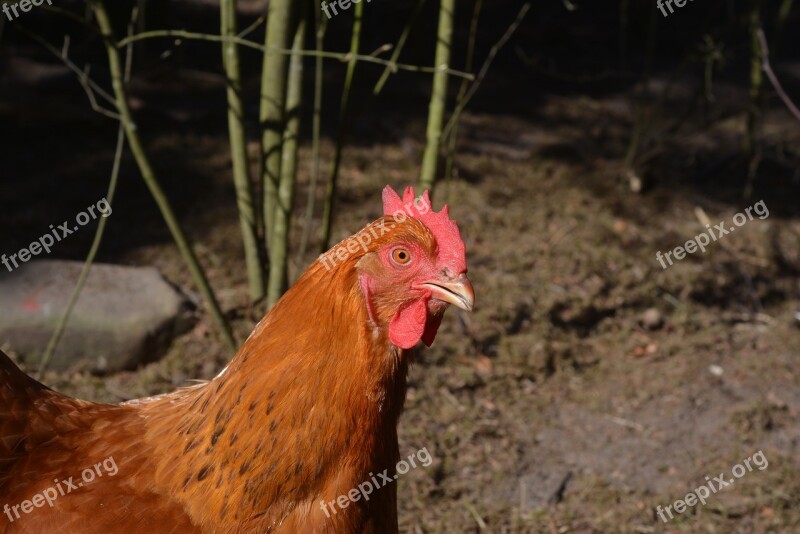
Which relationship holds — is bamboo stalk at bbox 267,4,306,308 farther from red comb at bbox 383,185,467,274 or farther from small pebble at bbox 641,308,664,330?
small pebble at bbox 641,308,664,330

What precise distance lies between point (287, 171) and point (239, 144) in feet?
0.77

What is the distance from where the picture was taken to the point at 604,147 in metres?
6.92

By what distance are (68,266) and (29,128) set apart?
2212 millimetres

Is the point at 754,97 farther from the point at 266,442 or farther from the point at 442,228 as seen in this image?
the point at 266,442

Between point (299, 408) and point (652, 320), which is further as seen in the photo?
point (652, 320)

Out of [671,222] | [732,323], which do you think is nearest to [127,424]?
[732,323]

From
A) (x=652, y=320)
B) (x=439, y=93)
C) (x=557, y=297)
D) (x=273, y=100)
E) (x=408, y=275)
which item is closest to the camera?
(x=408, y=275)

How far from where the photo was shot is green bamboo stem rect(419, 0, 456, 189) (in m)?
3.72

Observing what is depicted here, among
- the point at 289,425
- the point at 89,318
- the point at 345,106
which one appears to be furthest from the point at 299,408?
the point at 89,318

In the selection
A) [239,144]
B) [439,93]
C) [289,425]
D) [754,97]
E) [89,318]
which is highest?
[439,93]

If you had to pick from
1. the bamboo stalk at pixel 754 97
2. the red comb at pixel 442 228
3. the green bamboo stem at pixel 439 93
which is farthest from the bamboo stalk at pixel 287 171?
the bamboo stalk at pixel 754 97

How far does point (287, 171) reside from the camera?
3.69m

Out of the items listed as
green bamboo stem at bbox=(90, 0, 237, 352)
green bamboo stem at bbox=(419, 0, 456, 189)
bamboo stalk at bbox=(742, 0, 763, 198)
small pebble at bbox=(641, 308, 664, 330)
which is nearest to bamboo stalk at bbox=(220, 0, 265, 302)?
green bamboo stem at bbox=(90, 0, 237, 352)

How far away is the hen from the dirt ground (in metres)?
1.52
